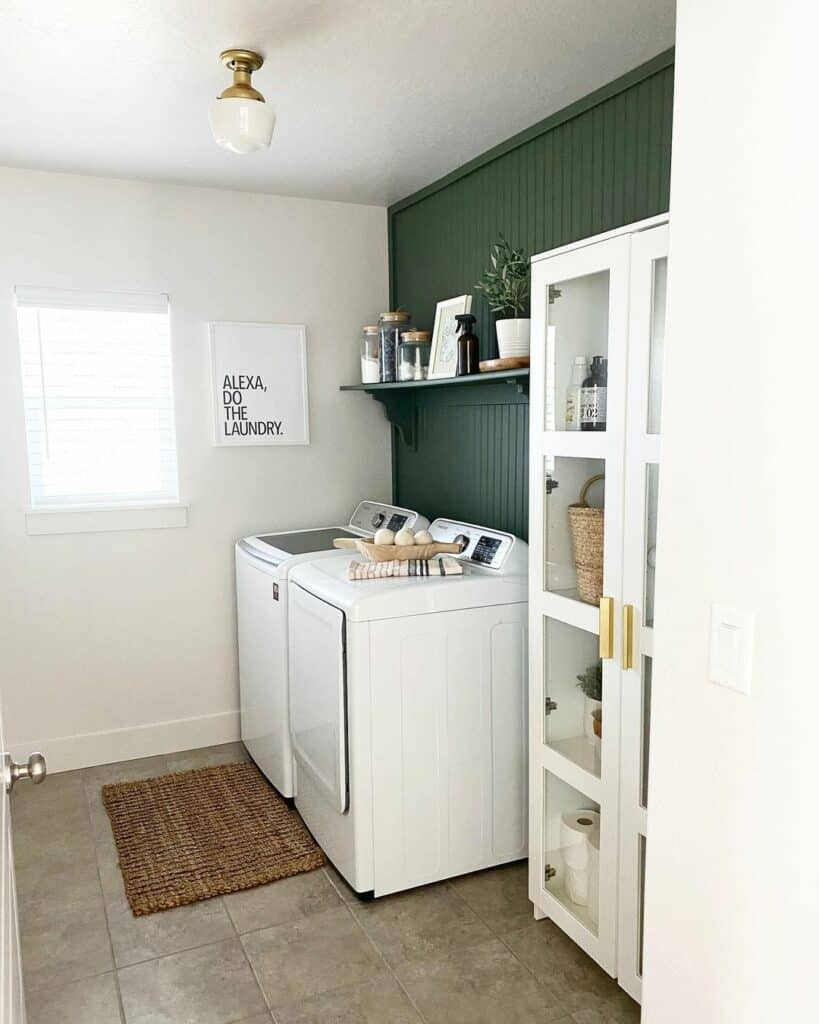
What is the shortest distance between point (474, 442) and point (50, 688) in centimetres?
199

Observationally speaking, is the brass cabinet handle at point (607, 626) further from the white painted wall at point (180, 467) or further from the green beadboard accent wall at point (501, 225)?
the white painted wall at point (180, 467)

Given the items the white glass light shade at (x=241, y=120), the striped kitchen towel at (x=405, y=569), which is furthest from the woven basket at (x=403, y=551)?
the white glass light shade at (x=241, y=120)

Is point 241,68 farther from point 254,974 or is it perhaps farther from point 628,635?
point 254,974

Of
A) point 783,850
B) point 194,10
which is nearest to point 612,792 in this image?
point 783,850

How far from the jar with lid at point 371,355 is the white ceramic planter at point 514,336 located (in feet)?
3.17

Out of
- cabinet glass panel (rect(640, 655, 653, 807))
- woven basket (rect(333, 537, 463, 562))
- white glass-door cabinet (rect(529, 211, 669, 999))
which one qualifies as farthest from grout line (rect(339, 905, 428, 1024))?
woven basket (rect(333, 537, 463, 562))

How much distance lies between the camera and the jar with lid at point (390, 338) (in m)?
3.37

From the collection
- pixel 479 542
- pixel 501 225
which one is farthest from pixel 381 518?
pixel 501 225

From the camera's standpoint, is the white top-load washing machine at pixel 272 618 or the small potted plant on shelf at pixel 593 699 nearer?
the small potted plant on shelf at pixel 593 699

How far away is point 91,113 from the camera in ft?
8.45

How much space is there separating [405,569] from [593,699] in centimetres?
73

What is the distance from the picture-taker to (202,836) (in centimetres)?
290

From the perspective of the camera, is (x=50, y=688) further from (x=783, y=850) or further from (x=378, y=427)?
(x=783, y=850)

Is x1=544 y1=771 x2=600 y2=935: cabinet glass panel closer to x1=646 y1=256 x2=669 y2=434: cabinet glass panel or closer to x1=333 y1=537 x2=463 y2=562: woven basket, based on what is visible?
x1=333 y1=537 x2=463 y2=562: woven basket
